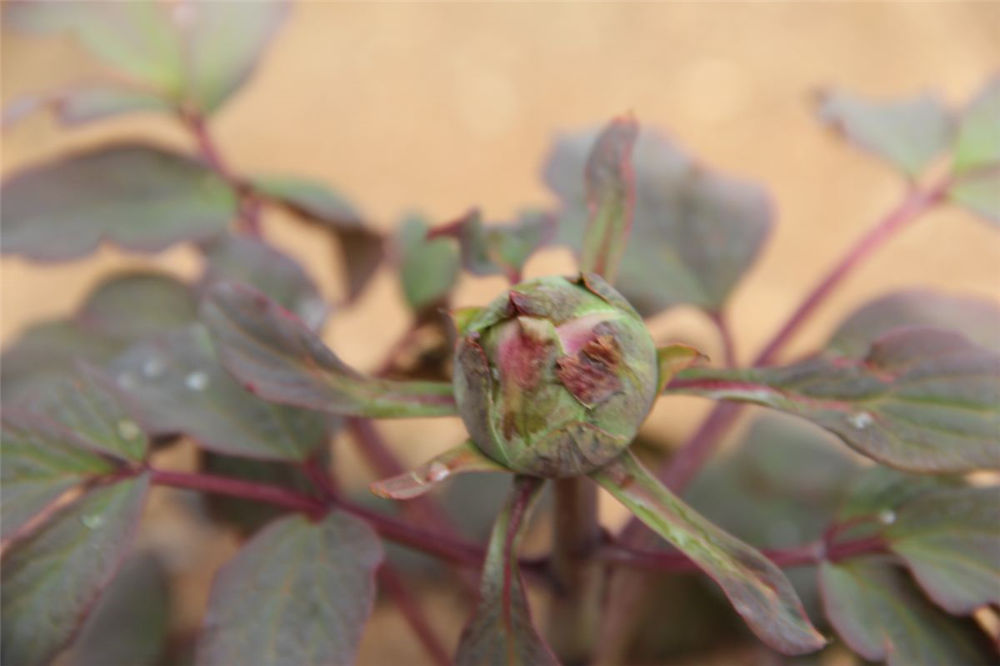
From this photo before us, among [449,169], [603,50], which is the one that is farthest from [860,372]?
[603,50]

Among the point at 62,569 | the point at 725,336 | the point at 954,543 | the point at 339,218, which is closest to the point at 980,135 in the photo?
the point at 725,336

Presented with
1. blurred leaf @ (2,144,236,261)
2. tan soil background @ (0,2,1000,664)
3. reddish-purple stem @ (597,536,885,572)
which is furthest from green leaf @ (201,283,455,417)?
tan soil background @ (0,2,1000,664)

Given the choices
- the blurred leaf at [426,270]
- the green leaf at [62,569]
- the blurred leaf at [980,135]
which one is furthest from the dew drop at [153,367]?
the blurred leaf at [980,135]

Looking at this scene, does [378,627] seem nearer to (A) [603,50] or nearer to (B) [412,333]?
(B) [412,333]

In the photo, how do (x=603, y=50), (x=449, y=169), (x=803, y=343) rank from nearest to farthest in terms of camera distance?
(x=803, y=343) < (x=449, y=169) < (x=603, y=50)

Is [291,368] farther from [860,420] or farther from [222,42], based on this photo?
[222,42]

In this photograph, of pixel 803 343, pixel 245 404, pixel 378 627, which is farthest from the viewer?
pixel 803 343

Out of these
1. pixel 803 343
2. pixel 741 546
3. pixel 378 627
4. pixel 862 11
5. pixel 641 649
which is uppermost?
pixel 862 11
